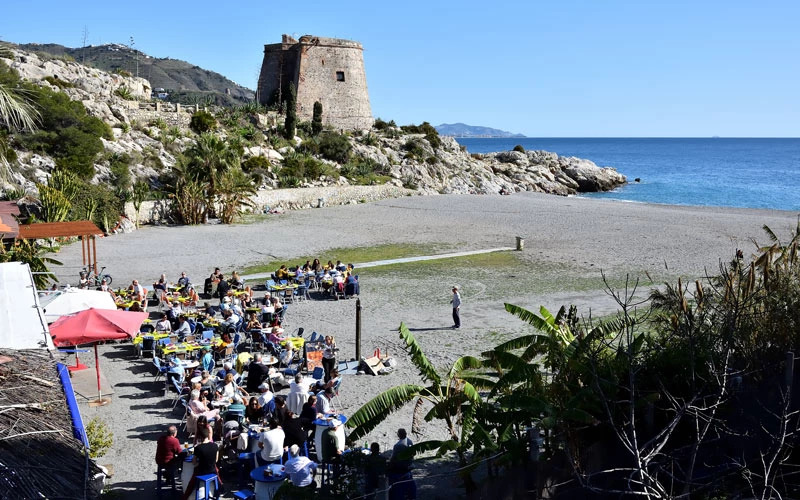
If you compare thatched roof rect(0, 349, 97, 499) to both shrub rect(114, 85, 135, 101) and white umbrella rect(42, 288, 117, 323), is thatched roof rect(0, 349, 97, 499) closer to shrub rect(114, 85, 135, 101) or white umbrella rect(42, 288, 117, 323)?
white umbrella rect(42, 288, 117, 323)

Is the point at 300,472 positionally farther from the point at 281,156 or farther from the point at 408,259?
the point at 281,156

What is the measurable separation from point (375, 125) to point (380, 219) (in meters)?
34.2

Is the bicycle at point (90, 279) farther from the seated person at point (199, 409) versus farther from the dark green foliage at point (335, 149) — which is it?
the dark green foliage at point (335, 149)

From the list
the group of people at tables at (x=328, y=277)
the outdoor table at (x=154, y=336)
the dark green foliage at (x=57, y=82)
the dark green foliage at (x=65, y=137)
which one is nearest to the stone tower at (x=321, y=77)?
the dark green foliage at (x=57, y=82)

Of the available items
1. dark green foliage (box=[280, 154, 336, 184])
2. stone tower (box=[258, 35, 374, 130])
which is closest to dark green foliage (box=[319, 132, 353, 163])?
dark green foliage (box=[280, 154, 336, 184])

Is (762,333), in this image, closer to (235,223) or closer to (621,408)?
(621,408)

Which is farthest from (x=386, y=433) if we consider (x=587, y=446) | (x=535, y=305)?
(x=535, y=305)

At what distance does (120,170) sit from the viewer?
124 feet

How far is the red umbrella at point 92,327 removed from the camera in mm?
10641

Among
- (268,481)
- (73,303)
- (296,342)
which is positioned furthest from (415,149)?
(268,481)

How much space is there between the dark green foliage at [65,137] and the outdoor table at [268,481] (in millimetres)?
32565

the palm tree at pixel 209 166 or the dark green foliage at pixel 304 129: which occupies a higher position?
the dark green foliage at pixel 304 129

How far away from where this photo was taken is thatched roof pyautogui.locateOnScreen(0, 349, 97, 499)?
4906 millimetres

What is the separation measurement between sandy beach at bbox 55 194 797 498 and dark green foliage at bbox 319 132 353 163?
1319 cm
